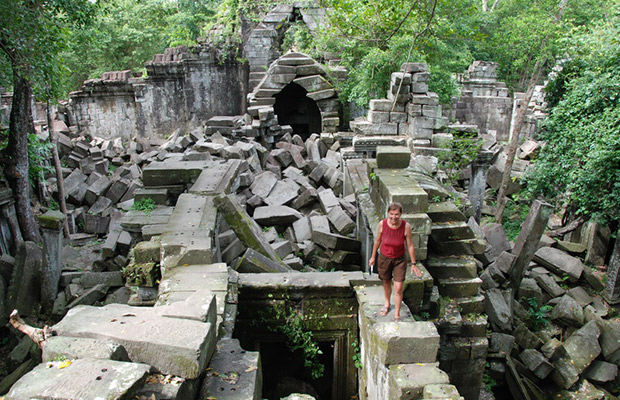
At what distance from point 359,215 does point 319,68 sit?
7087 millimetres

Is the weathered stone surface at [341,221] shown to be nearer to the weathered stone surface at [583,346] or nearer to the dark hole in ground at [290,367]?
the dark hole in ground at [290,367]

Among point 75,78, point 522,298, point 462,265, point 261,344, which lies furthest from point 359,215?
point 75,78

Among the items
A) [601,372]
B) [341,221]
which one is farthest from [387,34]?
[601,372]

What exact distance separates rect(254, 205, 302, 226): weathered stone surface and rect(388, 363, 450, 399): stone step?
4.71 m

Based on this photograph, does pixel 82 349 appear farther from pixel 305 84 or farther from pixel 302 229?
pixel 305 84

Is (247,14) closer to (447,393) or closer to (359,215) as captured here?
(359,215)

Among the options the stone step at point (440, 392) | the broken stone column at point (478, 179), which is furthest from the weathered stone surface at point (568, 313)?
the stone step at point (440, 392)

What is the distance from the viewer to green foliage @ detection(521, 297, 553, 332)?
8.22 meters

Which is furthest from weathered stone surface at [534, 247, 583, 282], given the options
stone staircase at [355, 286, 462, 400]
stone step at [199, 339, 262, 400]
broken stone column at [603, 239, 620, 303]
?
stone step at [199, 339, 262, 400]

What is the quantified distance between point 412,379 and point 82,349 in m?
2.39

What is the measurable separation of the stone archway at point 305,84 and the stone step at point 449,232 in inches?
305

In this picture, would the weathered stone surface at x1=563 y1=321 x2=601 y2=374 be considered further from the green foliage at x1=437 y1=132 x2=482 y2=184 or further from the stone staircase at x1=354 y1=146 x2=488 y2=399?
the green foliage at x1=437 y1=132 x2=482 y2=184

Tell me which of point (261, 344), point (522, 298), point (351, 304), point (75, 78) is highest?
point (75, 78)

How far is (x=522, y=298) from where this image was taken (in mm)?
8594
